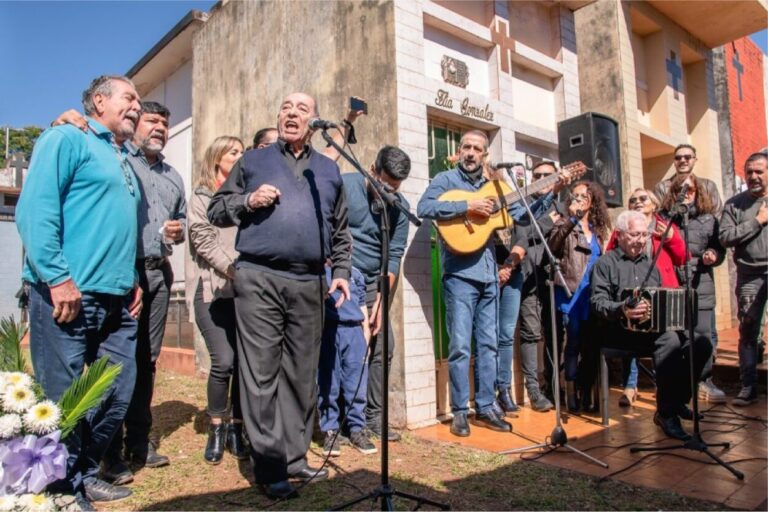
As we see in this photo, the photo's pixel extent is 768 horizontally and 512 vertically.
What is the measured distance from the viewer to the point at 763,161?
204 inches

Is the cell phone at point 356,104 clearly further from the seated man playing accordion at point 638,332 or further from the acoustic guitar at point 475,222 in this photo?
the seated man playing accordion at point 638,332

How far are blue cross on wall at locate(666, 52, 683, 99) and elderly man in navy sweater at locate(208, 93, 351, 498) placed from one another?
9.91 metres

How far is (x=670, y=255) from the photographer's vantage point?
4988 mm

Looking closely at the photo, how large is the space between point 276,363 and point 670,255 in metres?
3.72

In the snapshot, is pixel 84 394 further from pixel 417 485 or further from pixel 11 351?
pixel 417 485

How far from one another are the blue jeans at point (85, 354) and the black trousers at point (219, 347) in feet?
2.49

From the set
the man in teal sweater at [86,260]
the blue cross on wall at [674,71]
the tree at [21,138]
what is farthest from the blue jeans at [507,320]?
the tree at [21,138]

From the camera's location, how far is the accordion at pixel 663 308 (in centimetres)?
409

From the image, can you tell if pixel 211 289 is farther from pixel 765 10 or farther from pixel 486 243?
pixel 765 10

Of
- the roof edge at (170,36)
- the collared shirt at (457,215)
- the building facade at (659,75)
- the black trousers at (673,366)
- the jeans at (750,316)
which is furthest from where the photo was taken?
the building facade at (659,75)

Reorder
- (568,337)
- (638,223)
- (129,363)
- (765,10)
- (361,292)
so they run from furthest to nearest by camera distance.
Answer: (765,10)
(568,337)
(638,223)
(361,292)
(129,363)

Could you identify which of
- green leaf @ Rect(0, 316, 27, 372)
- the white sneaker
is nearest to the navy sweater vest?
green leaf @ Rect(0, 316, 27, 372)

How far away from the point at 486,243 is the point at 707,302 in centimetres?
226

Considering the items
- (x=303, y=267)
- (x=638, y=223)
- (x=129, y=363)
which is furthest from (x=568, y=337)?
(x=129, y=363)
